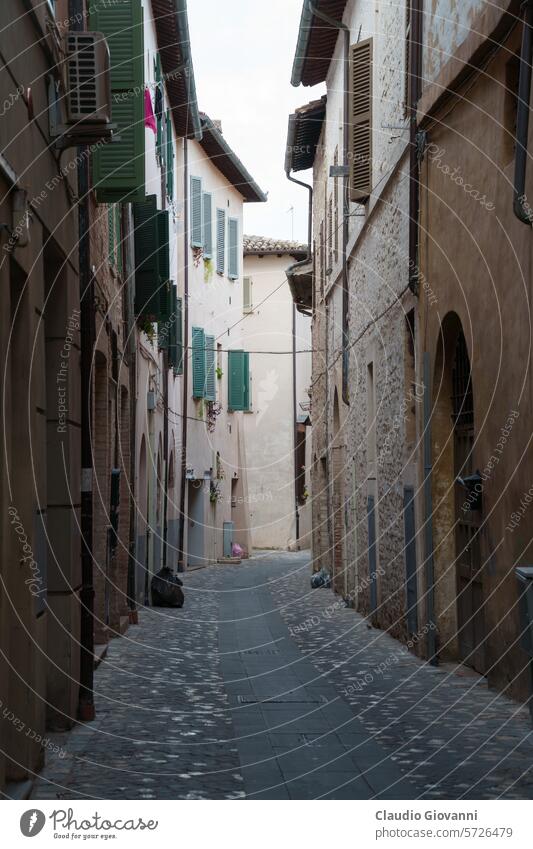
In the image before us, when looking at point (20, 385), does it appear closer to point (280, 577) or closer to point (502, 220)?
point (502, 220)

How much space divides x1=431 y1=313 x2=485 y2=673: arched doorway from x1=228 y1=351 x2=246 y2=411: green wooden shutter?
2402 cm

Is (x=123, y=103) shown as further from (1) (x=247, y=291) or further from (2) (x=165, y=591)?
(1) (x=247, y=291)

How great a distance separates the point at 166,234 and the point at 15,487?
10.8m

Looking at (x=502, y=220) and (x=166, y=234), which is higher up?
(x=166, y=234)

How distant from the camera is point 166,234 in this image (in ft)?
55.2

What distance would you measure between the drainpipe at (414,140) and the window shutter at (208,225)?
17811mm

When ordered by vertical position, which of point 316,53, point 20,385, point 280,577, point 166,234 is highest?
point 316,53

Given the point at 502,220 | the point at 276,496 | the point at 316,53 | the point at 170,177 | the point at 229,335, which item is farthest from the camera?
the point at 276,496

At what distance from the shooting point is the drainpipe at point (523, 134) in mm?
7816

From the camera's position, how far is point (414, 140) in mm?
12102

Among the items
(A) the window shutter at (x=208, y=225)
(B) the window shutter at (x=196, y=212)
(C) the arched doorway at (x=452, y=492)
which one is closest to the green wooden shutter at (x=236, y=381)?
(A) the window shutter at (x=208, y=225)

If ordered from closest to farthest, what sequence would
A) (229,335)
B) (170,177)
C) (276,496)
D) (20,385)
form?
1. (20,385)
2. (170,177)
3. (229,335)
4. (276,496)

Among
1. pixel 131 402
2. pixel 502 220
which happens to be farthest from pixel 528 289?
pixel 131 402

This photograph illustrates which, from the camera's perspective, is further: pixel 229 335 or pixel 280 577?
pixel 229 335
